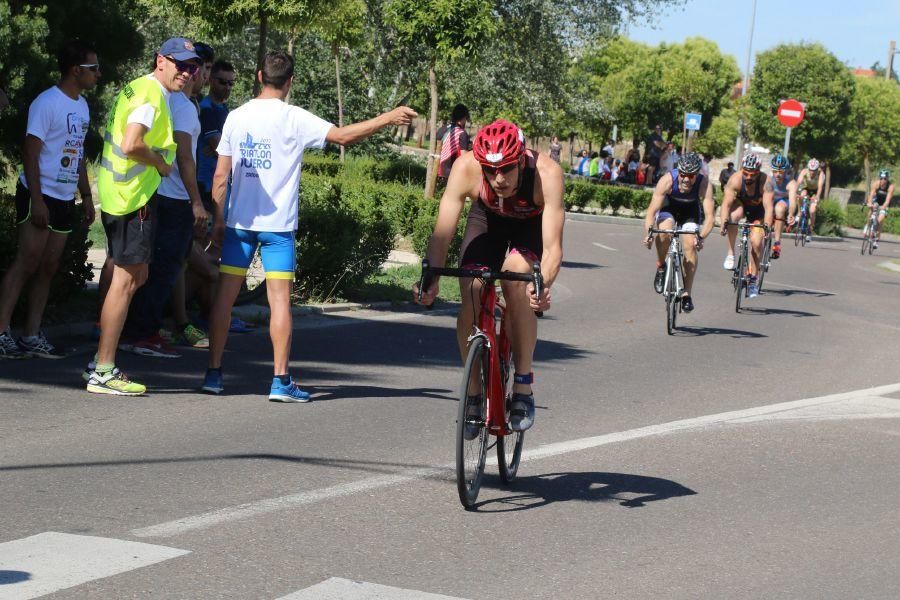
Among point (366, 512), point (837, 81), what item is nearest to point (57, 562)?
point (366, 512)

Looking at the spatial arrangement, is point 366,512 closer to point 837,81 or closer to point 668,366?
point 668,366

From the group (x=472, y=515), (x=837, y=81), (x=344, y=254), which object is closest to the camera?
(x=472, y=515)

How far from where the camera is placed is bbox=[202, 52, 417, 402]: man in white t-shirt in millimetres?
8484

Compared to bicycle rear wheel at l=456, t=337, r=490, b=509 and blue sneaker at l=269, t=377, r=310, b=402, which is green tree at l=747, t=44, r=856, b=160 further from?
bicycle rear wheel at l=456, t=337, r=490, b=509

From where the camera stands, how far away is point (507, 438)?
6879 millimetres

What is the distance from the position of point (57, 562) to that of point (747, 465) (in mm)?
4197

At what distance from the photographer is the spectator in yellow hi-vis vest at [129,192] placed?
8461 millimetres

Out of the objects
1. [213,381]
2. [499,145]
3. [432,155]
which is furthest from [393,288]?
[432,155]

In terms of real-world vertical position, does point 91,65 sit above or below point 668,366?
above

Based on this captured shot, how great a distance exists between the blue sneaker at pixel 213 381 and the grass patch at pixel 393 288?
554 cm

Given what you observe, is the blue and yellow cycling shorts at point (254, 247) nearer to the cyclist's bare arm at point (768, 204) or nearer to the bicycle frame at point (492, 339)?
the bicycle frame at point (492, 339)

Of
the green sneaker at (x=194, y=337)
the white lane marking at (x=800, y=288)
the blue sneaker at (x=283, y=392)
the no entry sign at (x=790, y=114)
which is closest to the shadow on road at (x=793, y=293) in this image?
the white lane marking at (x=800, y=288)

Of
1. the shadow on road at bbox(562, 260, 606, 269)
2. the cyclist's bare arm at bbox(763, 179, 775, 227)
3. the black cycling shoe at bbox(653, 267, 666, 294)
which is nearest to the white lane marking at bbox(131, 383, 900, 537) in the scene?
the black cycling shoe at bbox(653, 267, 666, 294)

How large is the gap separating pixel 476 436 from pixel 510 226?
112 cm
